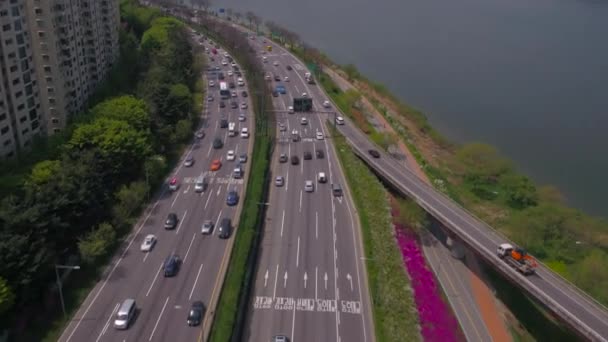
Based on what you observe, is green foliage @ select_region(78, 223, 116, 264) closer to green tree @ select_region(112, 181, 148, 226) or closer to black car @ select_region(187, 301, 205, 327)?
green tree @ select_region(112, 181, 148, 226)

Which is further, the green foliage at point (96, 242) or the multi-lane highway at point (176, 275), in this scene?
the green foliage at point (96, 242)

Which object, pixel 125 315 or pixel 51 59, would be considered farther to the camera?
pixel 51 59

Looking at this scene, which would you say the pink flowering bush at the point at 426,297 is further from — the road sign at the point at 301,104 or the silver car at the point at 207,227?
the road sign at the point at 301,104

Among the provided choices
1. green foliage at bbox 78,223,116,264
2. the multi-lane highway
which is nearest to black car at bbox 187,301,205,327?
the multi-lane highway

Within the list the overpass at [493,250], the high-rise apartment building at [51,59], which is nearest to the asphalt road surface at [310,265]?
the overpass at [493,250]

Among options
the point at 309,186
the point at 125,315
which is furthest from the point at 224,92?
the point at 125,315

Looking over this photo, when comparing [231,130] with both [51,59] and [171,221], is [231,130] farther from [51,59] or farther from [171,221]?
[171,221]
